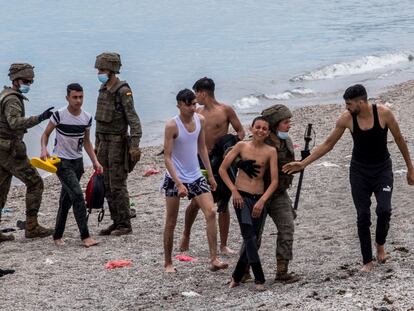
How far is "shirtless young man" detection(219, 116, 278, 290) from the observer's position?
848cm

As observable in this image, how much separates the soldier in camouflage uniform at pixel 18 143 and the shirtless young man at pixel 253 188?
2.58 metres

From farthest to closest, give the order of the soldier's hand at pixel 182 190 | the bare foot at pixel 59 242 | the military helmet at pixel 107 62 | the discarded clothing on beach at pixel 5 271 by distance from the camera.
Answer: the bare foot at pixel 59 242 → the military helmet at pixel 107 62 → the discarded clothing on beach at pixel 5 271 → the soldier's hand at pixel 182 190

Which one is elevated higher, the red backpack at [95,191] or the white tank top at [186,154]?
the white tank top at [186,154]

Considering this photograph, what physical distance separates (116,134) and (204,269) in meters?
2.10

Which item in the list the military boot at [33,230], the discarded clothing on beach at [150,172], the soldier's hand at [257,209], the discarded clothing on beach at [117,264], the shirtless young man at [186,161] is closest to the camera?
the soldier's hand at [257,209]

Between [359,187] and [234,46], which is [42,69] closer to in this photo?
[234,46]

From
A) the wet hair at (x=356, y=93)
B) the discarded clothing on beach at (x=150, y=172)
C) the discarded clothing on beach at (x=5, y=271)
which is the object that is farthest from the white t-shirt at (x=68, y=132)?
the discarded clothing on beach at (x=150, y=172)

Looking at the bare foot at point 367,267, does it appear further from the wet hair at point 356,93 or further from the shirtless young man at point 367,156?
the wet hair at point 356,93

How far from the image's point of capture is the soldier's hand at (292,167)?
8508 mm

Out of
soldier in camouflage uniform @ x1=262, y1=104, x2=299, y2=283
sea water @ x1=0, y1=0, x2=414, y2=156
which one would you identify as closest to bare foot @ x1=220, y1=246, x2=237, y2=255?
soldier in camouflage uniform @ x1=262, y1=104, x2=299, y2=283

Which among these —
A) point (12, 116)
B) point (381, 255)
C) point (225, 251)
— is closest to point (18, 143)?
point (12, 116)

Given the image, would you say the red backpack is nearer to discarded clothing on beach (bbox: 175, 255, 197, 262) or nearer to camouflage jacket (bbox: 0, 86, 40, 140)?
camouflage jacket (bbox: 0, 86, 40, 140)

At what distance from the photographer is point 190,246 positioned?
10.9 meters

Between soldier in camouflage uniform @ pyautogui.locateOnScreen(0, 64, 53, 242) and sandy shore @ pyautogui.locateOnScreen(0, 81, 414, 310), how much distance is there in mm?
386
